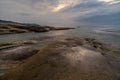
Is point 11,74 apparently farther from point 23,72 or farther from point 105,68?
point 105,68

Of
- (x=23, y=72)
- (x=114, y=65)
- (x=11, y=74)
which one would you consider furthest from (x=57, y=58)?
(x=114, y=65)

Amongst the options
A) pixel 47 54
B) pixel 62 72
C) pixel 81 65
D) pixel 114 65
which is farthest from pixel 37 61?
pixel 114 65

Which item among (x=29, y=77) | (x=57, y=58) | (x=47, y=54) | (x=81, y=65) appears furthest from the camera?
(x=47, y=54)

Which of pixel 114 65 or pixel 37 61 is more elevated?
pixel 37 61

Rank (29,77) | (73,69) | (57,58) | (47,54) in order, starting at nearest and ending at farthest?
(29,77) < (73,69) < (57,58) < (47,54)

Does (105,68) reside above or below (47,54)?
below

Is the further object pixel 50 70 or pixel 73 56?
pixel 73 56

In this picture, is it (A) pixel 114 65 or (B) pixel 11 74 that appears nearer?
(B) pixel 11 74

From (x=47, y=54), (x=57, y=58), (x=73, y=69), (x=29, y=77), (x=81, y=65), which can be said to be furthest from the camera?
(x=47, y=54)

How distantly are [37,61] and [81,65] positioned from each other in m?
2.18

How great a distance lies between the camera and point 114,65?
304 inches

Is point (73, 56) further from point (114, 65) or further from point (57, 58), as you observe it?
point (114, 65)

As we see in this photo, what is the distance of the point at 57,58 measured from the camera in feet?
24.3

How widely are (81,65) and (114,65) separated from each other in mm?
2123
